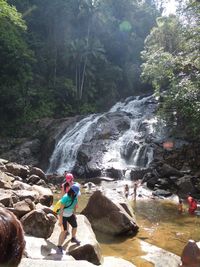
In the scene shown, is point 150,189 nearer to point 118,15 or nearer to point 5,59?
point 5,59

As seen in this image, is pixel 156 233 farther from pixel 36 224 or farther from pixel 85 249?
pixel 36 224

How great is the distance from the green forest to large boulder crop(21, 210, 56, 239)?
1874 cm

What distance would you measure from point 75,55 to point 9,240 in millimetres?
44633

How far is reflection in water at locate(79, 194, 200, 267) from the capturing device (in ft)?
30.6

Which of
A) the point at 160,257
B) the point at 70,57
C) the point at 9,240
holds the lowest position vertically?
the point at 160,257

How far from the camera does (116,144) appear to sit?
28.7 m

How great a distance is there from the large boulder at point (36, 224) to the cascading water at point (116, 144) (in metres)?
17.4

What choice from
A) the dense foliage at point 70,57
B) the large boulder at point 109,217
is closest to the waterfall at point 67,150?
the dense foliage at point 70,57

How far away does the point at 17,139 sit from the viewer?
110 feet

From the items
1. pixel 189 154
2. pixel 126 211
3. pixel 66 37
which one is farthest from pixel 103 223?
pixel 66 37

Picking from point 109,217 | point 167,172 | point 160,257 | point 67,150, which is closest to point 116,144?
point 67,150

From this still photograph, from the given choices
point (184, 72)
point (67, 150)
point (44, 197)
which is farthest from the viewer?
point (67, 150)

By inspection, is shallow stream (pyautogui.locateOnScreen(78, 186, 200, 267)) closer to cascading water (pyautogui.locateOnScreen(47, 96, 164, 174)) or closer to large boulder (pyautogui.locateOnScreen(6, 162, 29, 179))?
large boulder (pyautogui.locateOnScreen(6, 162, 29, 179))

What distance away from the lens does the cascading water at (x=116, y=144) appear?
1048 inches
